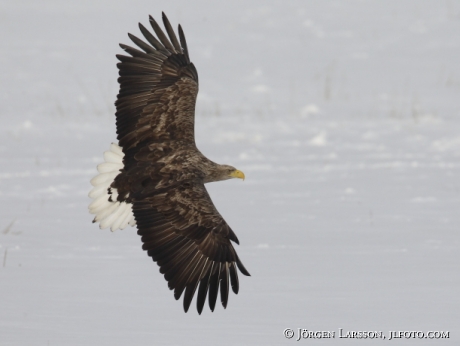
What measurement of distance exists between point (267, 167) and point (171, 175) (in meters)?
4.13

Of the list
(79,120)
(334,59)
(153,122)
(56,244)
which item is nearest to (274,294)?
Result: (153,122)

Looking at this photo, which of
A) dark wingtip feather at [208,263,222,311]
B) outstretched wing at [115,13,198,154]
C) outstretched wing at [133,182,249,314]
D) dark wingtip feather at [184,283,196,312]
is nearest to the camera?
dark wingtip feather at [184,283,196,312]

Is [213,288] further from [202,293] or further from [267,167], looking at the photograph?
[267,167]

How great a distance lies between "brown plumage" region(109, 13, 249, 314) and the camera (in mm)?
4910

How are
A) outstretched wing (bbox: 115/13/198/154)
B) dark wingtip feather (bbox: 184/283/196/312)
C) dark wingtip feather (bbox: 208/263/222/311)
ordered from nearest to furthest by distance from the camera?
dark wingtip feather (bbox: 184/283/196/312), dark wingtip feather (bbox: 208/263/222/311), outstretched wing (bbox: 115/13/198/154)

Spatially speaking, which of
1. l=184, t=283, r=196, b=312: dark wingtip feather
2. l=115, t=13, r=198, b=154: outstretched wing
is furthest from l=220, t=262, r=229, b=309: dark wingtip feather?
l=115, t=13, r=198, b=154: outstretched wing

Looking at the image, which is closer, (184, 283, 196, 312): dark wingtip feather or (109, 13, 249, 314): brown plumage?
(184, 283, 196, 312): dark wingtip feather

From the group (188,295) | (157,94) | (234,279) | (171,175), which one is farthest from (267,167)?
(188,295)

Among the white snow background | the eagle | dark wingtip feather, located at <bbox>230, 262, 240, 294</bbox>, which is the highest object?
the eagle

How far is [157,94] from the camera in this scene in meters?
5.74

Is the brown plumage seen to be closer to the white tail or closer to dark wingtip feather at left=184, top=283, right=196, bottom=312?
dark wingtip feather at left=184, top=283, right=196, bottom=312

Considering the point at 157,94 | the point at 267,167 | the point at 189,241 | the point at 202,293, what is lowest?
the point at 267,167

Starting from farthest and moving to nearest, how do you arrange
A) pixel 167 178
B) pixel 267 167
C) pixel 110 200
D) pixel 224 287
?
pixel 267 167
pixel 110 200
pixel 167 178
pixel 224 287

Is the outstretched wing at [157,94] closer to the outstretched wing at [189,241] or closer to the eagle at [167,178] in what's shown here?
the eagle at [167,178]
